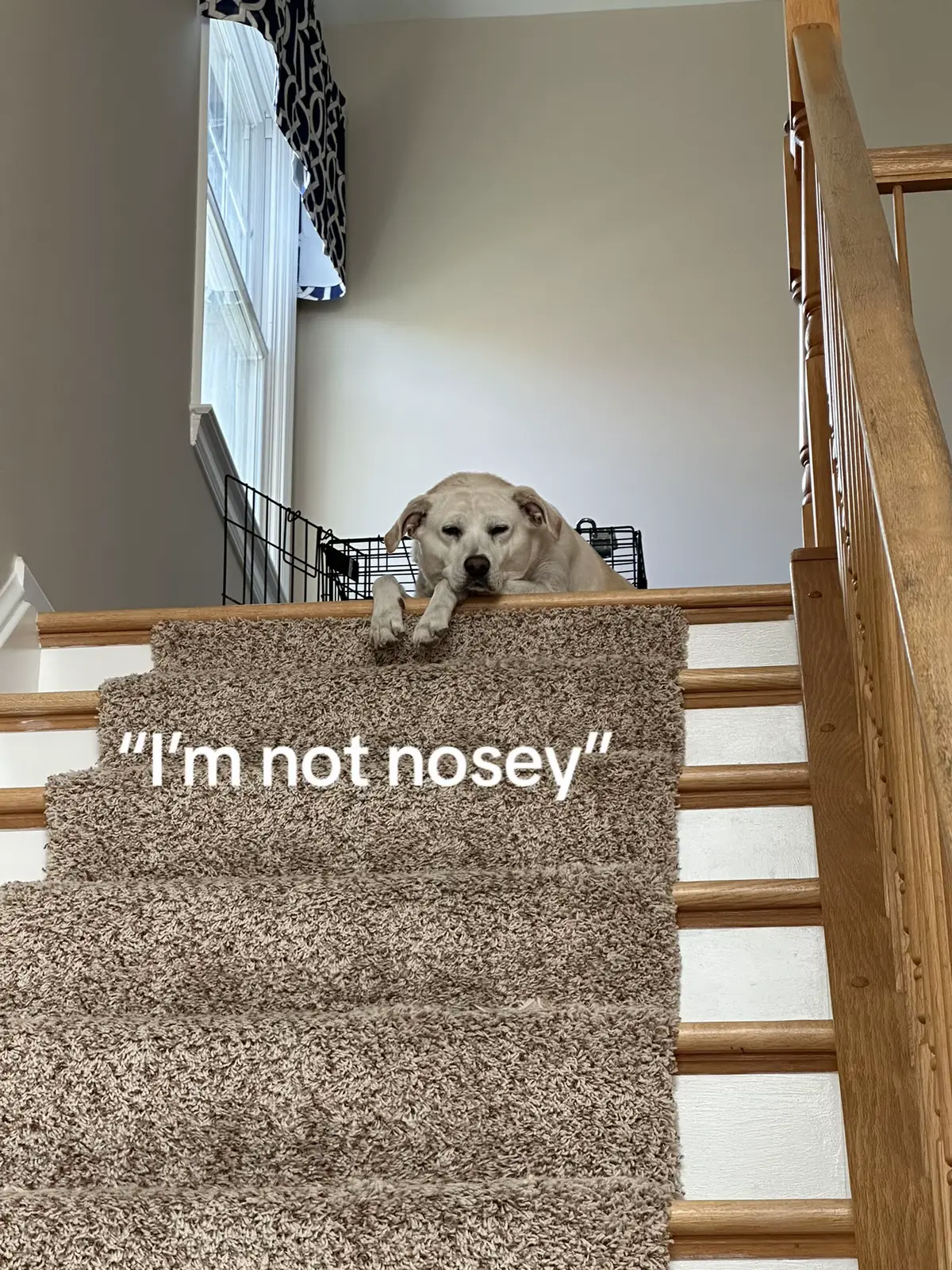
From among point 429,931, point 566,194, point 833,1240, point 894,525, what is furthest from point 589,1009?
point 566,194

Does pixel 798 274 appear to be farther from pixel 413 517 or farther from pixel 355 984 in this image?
pixel 355 984

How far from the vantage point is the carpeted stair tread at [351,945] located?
1665 mm

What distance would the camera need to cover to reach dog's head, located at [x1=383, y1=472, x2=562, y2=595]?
280 centimetres

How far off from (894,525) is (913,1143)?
0.66m

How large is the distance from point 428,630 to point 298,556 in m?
2.92

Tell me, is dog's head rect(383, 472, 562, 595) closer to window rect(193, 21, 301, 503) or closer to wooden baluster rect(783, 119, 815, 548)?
wooden baluster rect(783, 119, 815, 548)

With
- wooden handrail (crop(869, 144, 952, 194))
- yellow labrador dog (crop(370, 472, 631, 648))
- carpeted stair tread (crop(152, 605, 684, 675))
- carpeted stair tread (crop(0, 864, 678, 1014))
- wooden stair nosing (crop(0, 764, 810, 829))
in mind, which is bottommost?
carpeted stair tread (crop(0, 864, 678, 1014))

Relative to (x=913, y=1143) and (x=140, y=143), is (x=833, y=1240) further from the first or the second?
(x=140, y=143)

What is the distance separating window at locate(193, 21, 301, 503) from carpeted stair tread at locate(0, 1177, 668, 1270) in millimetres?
3068

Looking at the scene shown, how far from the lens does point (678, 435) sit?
207 inches

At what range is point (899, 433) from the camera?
3.97 ft

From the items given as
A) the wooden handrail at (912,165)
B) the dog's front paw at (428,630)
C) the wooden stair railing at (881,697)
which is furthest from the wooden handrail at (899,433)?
the dog's front paw at (428,630)

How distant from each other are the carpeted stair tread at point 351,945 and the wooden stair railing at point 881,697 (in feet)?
0.77

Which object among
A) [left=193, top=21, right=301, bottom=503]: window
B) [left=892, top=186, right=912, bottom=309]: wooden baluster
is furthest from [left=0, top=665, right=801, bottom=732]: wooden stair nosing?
[left=193, top=21, right=301, bottom=503]: window
